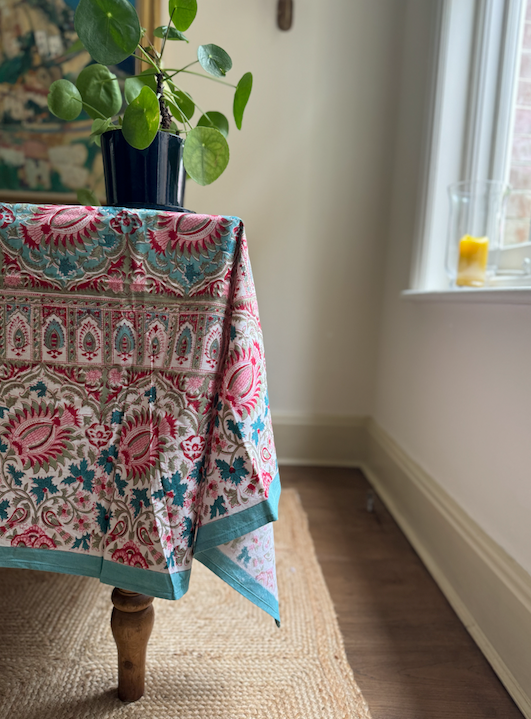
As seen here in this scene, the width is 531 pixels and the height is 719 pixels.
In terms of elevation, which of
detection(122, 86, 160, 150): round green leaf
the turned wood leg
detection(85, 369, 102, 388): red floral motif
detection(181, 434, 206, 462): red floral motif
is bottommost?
the turned wood leg

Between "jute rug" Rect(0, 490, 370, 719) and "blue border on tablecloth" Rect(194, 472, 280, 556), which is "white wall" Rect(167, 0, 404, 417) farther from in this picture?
"blue border on tablecloth" Rect(194, 472, 280, 556)

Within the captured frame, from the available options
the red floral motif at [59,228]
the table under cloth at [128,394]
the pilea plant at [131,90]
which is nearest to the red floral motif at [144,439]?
the table under cloth at [128,394]

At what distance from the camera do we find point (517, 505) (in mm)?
895

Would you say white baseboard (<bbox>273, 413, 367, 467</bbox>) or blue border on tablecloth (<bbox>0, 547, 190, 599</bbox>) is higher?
blue border on tablecloth (<bbox>0, 547, 190, 599</bbox>)

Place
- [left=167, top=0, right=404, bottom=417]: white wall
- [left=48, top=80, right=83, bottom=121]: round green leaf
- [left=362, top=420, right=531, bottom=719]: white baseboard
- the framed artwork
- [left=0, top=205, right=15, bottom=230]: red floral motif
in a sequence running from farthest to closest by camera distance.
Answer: [left=167, top=0, right=404, bottom=417]: white wall
the framed artwork
[left=362, top=420, right=531, bottom=719]: white baseboard
[left=48, top=80, right=83, bottom=121]: round green leaf
[left=0, top=205, right=15, bottom=230]: red floral motif

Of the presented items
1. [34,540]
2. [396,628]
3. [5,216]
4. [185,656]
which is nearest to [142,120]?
[5,216]

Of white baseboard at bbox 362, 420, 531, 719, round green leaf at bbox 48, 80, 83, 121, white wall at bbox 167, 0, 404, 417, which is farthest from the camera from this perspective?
white wall at bbox 167, 0, 404, 417

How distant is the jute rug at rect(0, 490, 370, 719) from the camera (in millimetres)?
744

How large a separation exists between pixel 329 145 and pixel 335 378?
834mm

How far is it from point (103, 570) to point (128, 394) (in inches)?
9.2

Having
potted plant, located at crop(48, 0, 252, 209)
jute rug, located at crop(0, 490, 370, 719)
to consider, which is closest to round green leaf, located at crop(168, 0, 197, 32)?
potted plant, located at crop(48, 0, 252, 209)

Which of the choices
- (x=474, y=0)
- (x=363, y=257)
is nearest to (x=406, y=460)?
(x=363, y=257)

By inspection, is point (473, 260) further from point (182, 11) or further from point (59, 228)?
point (59, 228)

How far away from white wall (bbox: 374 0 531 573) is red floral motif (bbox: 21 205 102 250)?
2.51 feet
